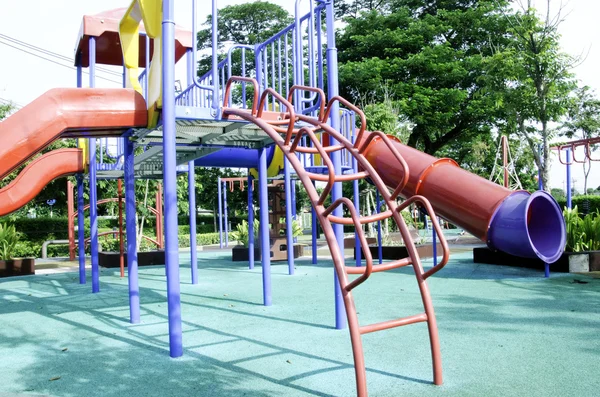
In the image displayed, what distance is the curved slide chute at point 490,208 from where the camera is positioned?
6.53m

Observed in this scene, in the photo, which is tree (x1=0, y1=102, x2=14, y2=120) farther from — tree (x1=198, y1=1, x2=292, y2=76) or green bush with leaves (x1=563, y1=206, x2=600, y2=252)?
green bush with leaves (x1=563, y1=206, x2=600, y2=252)

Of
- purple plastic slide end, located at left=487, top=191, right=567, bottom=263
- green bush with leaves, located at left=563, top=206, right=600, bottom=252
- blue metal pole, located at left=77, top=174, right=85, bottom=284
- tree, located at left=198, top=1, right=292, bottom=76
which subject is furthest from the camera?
tree, located at left=198, top=1, right=292, bottom=76

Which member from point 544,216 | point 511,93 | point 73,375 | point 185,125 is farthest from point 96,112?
point 511,93

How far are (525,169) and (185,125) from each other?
115 feet

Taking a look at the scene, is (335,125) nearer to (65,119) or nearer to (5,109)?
(65,119)

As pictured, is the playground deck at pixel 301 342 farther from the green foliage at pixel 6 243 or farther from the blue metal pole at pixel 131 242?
the green foliage at pixel 6 243

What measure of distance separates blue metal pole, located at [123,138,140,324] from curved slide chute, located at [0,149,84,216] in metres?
3.65

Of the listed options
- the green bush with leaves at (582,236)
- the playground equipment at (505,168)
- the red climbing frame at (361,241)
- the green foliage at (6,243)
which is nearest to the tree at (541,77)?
the playground equipment at (505,168)

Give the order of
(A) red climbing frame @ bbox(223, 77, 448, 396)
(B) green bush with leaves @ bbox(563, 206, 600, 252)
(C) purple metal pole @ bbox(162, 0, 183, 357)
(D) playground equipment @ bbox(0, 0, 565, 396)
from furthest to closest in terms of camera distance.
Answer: (B) green bush with leaves @ bbox(563, 206, 600, 252), (C) purple metal pole @ bbox(162, 0, 183, 357), (D) playground equipment @ bbox(0, 0, 565, 396), (A) red climbing frame @ bbox(223, 77, 448, 396)

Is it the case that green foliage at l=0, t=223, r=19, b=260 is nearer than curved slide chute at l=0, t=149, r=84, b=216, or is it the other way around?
curved slide chute at l=0, t=149, r=84, b=216

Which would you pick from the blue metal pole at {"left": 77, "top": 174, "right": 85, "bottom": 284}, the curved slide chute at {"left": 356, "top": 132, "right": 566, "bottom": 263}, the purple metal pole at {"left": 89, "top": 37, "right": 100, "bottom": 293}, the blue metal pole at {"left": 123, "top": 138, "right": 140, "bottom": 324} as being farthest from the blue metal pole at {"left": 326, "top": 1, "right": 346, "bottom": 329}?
the blue metal pole at {"left": 77, "top": 174, "right": 85, "bottom": 284}

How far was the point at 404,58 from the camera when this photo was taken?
2483cm

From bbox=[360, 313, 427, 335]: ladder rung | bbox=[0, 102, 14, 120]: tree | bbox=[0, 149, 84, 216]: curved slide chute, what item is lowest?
bbox=[360, 313, 427, 335]: ladder rung

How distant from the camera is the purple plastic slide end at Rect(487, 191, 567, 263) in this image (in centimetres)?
639
